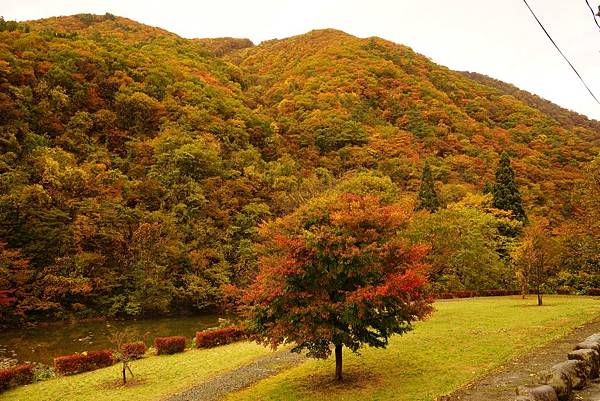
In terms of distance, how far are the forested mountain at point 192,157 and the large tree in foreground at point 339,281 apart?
23.1 m

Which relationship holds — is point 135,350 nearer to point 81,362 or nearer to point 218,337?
point 81,362

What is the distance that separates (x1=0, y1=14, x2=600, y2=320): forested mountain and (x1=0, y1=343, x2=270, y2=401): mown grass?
1397cm

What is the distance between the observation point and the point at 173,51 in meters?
77.5

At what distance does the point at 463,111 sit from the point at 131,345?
6937 centimetres

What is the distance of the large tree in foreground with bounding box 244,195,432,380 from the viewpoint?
1236 cm

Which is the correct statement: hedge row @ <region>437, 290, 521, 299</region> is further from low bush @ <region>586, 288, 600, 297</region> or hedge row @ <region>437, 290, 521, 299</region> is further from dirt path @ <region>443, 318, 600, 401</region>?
dirt path @ <region>443, 318, 600, 401</region>

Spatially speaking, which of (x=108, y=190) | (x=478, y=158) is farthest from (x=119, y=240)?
(x=478, y=158)

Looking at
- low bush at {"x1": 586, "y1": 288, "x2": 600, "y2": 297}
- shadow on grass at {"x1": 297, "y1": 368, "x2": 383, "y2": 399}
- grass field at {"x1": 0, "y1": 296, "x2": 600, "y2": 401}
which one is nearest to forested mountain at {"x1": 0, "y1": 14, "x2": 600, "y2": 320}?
low bush at {"x1": 586, "y1": 288, "x2": 600, "y2": 297}

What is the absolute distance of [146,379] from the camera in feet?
58.3

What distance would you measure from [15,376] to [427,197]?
37.2m

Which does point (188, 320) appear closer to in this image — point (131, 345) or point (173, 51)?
point (131, 345)

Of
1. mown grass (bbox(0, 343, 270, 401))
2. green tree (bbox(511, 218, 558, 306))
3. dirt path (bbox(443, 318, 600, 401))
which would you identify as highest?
green tree (bbox(511, 218, 558, 306))

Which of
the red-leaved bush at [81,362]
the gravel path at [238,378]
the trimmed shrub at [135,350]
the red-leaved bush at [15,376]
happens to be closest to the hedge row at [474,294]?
the gravel path at [238,378]

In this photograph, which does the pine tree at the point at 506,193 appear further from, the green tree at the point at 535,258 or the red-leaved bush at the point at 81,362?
the red-leaved bush at the point at 81,362
